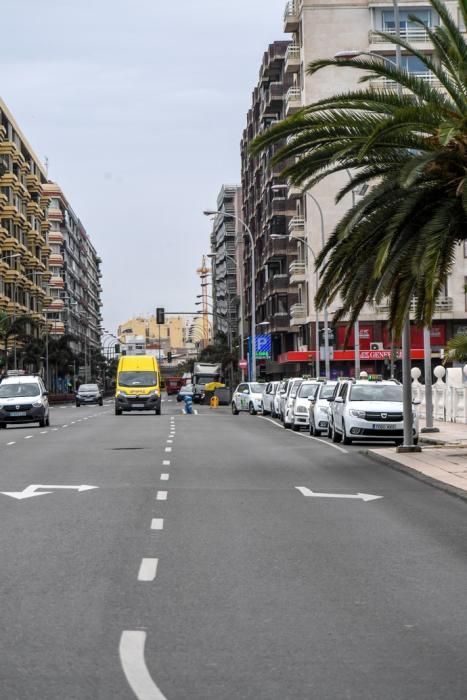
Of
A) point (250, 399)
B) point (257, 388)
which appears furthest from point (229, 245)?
point (250, 399)

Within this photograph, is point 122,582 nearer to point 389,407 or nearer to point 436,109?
point 436,109

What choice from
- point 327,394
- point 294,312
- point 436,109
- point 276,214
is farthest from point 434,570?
point 276,214

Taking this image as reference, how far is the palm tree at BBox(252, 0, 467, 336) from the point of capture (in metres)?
19.9

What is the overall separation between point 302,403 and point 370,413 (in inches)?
449

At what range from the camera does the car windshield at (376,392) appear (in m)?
30.3

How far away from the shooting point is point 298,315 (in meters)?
84.5

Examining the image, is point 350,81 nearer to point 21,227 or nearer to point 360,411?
point 360,411

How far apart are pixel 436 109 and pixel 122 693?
16072 millimetres

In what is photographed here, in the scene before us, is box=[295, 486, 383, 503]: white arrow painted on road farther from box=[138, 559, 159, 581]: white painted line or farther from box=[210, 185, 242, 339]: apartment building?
box=[210, 185, 242, 339]: apartment building

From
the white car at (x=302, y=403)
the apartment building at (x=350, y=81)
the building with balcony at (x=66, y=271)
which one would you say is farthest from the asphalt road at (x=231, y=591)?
the building with balcony at (x=66, y=271)

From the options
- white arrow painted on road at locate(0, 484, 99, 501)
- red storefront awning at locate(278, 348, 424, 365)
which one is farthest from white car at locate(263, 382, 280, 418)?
white arrow painted on road at locate(0, 484, 99, 501)

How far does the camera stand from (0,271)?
10838 cm

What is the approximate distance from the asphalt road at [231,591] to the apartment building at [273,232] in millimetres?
70914

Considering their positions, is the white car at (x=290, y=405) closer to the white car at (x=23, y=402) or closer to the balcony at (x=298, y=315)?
the white car at (x=23, y=402)
